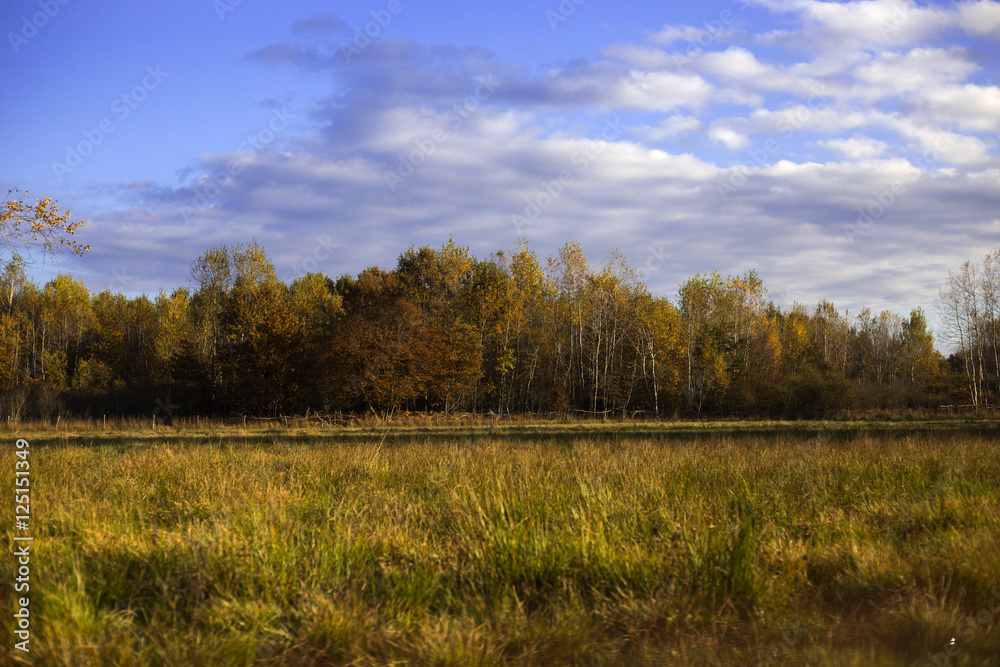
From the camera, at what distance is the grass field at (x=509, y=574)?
4.19 metres

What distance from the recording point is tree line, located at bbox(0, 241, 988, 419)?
3975 centimetres

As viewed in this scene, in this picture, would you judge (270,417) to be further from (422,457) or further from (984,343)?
(984,343)

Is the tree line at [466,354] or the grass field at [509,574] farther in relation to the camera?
the tree line at [466,354]

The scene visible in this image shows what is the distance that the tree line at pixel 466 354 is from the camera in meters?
39.8

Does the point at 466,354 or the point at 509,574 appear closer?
the point at 509,574

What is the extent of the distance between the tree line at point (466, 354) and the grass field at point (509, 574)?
31.1 m

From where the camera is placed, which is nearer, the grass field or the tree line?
the grass field

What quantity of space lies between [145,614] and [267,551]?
95cm

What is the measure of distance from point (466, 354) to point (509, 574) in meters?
36.2

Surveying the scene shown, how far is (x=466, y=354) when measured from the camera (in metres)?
41.4

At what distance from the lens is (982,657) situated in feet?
13.3

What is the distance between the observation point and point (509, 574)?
526 cm

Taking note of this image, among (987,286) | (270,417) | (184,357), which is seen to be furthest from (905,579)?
(987,286)

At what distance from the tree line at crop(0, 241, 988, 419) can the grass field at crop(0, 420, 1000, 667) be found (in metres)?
31.1
